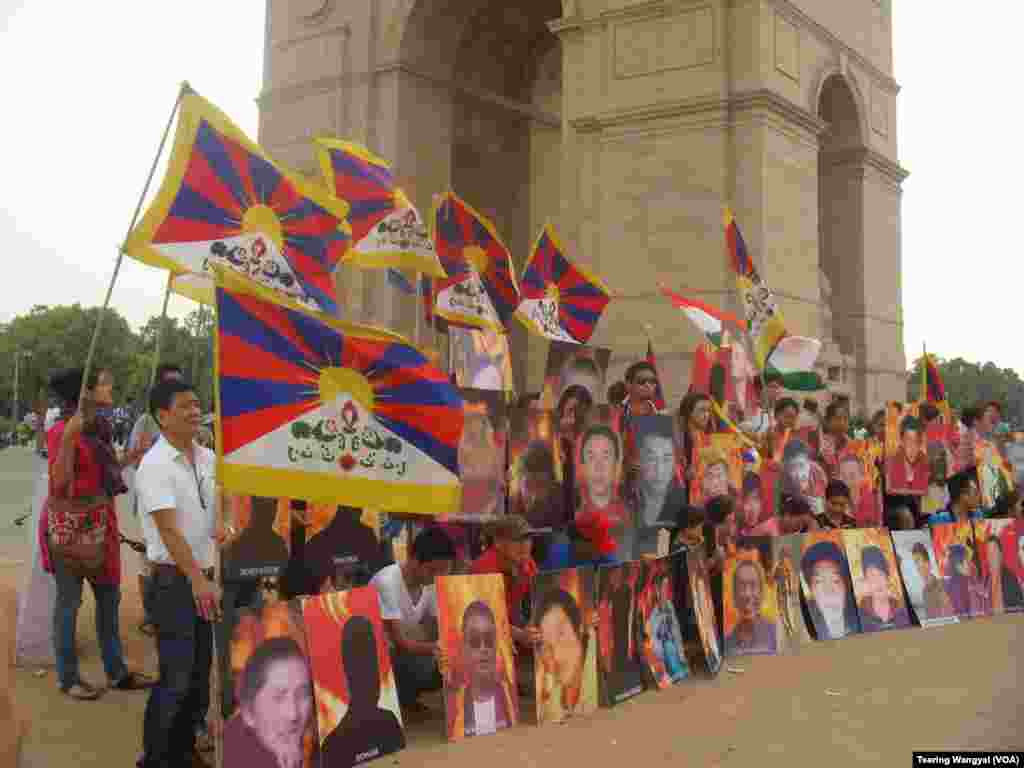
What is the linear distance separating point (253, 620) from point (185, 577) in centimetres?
38

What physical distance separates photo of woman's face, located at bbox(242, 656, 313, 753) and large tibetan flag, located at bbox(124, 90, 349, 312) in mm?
2476

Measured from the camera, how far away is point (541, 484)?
7602 mm

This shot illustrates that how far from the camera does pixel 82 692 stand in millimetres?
6227

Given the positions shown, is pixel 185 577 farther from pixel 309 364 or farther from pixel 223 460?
pixel 309 364

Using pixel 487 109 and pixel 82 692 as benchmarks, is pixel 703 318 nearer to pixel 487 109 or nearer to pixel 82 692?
pixel 82 692

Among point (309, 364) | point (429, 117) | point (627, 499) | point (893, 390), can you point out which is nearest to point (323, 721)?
point (309, 364)

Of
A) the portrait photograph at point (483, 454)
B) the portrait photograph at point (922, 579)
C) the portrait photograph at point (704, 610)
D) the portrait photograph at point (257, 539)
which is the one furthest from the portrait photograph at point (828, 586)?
the portrait photograph at point (257, 539)

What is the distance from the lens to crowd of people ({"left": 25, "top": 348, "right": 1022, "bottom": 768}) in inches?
185

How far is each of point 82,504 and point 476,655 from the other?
8.55 feet

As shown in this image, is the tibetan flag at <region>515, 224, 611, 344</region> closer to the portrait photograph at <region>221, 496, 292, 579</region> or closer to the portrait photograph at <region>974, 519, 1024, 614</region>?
the portrait photograph at <region>974, 519, 1024, 614</region>

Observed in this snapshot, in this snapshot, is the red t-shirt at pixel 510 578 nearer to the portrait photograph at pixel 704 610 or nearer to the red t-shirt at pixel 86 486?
the portrait photograph at pixel 704 610

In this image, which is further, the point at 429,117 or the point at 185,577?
the point at 429,117

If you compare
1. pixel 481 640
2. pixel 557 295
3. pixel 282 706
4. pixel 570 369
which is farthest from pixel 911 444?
pixel 282 706

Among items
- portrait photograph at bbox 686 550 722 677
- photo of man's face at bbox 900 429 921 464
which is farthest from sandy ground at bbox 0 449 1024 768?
photo of man's face at bbox 900 429 921 464
